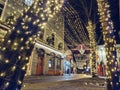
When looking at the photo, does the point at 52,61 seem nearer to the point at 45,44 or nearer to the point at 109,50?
the point at 45,44

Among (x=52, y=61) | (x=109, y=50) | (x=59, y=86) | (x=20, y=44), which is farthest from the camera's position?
(x=52, y=61)

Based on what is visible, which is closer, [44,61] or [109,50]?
[109,50]

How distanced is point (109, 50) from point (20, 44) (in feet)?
10.5

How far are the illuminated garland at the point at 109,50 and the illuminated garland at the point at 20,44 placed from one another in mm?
2625

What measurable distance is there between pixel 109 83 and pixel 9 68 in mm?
3188

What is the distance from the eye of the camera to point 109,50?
5039mm

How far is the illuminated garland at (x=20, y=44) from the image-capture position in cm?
265

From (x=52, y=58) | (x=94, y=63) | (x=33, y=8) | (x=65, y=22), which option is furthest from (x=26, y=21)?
(x=65, y=22)

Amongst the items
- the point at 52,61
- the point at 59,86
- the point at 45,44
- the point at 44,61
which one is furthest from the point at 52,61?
the point at 59,86

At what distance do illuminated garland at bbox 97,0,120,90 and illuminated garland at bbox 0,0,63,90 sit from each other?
262 cm

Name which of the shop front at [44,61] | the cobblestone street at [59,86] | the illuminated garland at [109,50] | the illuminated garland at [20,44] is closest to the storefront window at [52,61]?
the shop front at [44,61]

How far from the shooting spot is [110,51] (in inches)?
198

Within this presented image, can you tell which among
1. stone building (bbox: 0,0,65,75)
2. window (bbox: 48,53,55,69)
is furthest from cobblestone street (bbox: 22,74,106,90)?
window (bbox: 48,53,55,69)

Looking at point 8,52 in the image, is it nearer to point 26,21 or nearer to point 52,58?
point 26,21
